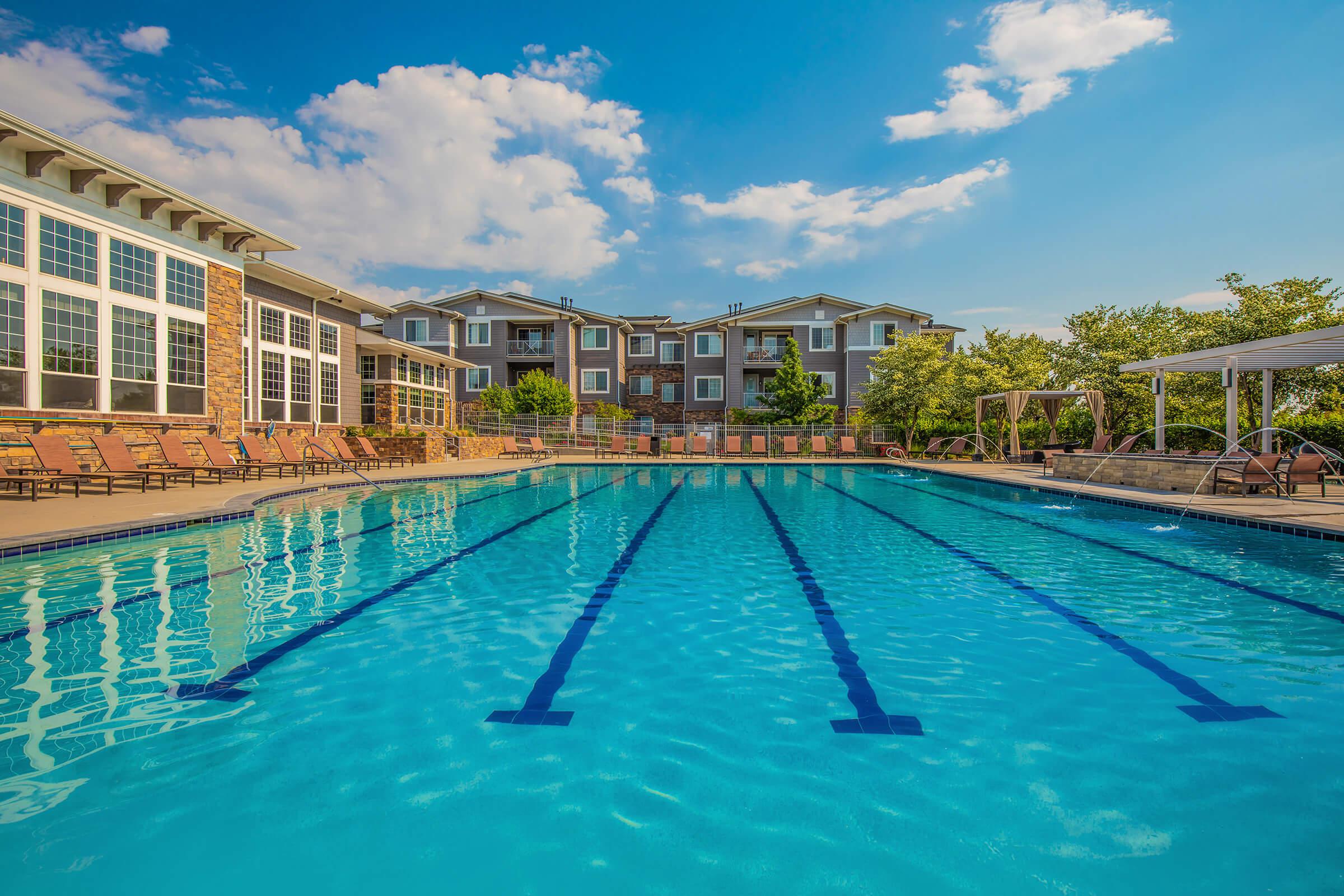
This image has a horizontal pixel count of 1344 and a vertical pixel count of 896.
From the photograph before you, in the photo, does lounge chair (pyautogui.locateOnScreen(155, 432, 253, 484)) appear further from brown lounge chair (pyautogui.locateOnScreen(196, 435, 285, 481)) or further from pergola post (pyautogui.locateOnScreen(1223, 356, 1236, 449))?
pergola post (pyautogui.locateOnScreen(1223, 356, 1236, 449))

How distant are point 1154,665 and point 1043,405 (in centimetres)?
2239

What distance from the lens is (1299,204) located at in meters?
15.9

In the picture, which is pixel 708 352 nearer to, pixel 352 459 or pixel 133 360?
pixel 352 459

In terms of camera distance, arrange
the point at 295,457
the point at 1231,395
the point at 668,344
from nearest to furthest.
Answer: the point at 1231,395 → the point at 295,457 → the point at 668,344

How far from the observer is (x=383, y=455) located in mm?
22188

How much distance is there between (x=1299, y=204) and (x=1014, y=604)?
59.4 feet

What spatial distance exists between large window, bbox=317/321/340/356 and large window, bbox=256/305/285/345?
5.62 ft

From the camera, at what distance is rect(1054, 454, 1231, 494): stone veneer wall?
1230cm

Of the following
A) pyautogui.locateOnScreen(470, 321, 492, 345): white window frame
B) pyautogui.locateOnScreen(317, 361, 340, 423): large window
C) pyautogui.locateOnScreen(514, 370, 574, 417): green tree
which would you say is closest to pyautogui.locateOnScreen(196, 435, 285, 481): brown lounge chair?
pyautogui.locateOnScreen(317, 361, 340, 423): large window

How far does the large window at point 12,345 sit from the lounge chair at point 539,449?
1555cm

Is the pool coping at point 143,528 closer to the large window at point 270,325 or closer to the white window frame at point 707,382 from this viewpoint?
the large window at point 270,325

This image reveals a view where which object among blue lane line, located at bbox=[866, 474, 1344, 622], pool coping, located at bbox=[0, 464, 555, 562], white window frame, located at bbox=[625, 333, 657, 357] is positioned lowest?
blue lane line, located at bbox=[866, 474, 1344, 622]

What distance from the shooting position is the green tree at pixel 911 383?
83.5ft

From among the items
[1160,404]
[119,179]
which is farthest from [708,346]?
[119,179]
